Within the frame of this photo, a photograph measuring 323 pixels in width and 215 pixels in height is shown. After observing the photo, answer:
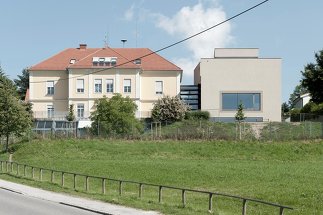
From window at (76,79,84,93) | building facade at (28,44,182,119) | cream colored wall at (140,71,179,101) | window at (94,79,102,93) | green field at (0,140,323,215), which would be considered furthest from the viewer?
cream colored wall at (140,71,179,101)

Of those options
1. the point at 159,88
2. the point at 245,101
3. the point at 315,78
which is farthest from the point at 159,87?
the point at 315,78

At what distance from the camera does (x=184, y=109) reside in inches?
2997

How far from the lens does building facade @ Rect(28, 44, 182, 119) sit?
85000mm

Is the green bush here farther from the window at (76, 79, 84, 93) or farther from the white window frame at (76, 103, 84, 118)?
the window at (76, 79, 84, 93)

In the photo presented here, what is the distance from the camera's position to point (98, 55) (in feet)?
285

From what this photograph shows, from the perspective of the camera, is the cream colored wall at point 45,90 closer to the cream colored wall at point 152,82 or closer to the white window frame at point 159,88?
the cream colored wall at point 152,82

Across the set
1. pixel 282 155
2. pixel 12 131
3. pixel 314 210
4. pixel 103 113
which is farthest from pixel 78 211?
pixel 103 113

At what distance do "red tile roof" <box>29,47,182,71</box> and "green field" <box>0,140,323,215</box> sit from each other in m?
32.8

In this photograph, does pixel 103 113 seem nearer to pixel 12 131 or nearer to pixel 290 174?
pixel 12 131

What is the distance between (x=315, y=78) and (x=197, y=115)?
16.1 m

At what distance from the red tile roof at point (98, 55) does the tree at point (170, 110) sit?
11.3 m

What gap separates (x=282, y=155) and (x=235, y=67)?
3368 centimetres

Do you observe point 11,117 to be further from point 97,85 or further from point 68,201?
point 68,201

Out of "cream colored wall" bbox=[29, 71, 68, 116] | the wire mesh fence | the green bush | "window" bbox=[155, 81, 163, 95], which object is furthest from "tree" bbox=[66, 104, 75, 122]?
the green bush
